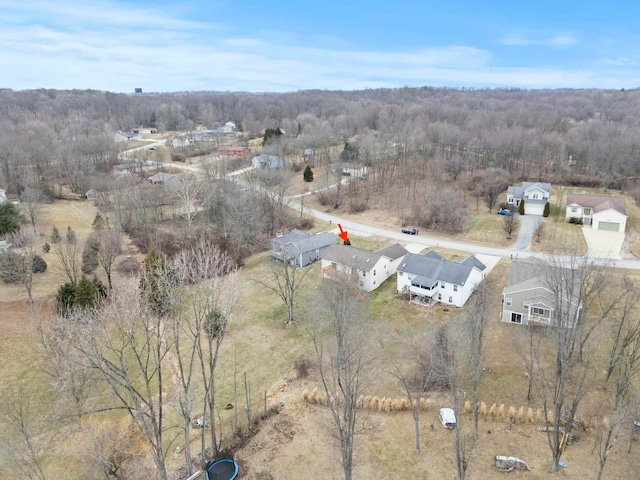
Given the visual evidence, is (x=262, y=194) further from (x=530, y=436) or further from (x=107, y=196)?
(x=530, y=436)

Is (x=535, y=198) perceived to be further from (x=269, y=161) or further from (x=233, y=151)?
(x=233, y=151)

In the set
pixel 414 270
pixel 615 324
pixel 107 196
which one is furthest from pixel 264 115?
pixel 615 324

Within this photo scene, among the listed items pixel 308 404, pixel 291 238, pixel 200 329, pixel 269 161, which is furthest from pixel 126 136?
pixel 200 329

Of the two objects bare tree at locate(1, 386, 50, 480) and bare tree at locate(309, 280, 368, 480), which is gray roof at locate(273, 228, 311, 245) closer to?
bare tree at locate(309, 280, 368, 480)

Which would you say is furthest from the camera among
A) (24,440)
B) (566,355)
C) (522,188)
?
(522,188)

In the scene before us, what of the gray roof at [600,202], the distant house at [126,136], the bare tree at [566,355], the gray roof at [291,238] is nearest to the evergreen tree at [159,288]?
the gray roof at [291,238]

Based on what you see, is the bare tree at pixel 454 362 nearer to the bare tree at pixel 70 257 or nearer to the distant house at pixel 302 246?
the distant house at pixel 302 246

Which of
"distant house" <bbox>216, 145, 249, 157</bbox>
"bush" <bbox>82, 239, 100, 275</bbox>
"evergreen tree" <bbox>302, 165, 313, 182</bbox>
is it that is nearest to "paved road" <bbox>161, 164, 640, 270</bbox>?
"evergreen tree" <bbox>302, 165, 313, 182</bbox>
